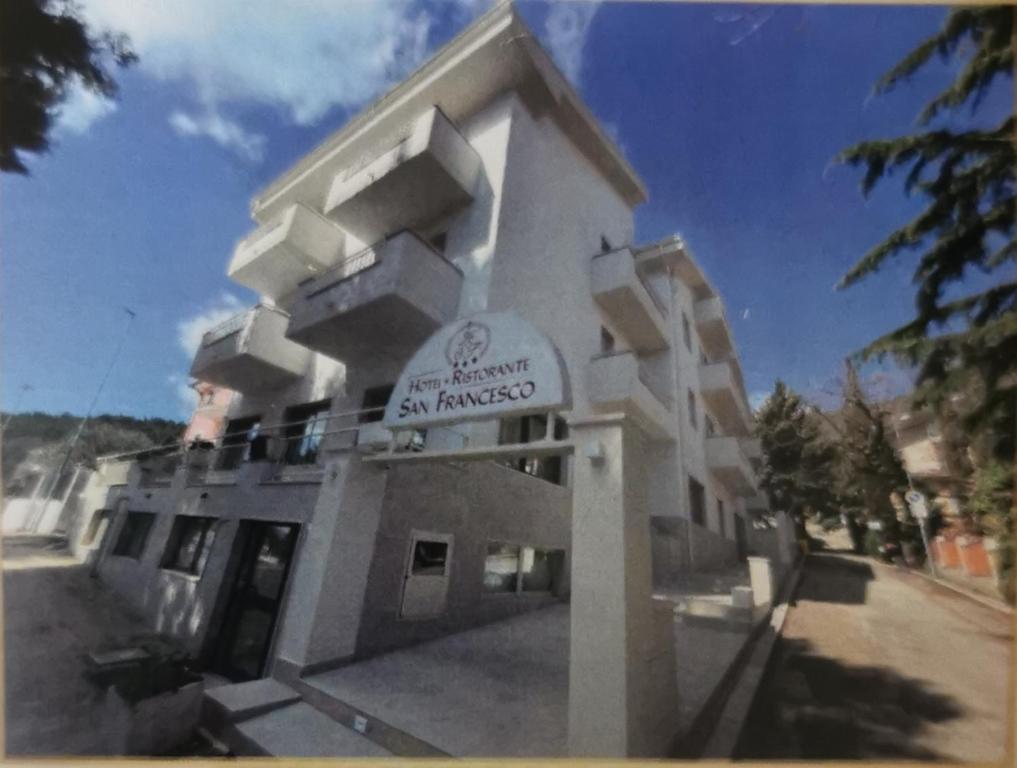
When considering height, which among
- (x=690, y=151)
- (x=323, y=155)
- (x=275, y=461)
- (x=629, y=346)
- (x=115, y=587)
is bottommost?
(x=115, y=587)

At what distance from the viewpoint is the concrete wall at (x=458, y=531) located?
4996 millimetres

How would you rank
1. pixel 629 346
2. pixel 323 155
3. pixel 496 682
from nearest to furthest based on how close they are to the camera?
pixel 496 682, pixel 323 155, pixel 629 346

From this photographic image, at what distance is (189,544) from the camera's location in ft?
26.2

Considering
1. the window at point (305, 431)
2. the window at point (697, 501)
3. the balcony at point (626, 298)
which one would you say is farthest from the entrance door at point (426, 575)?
the window at point (697, 501)

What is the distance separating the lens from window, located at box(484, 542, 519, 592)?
6.60 metres

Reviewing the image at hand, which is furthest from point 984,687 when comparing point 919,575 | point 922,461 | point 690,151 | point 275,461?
point 275,461

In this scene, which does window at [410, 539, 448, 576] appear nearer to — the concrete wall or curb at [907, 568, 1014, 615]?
the concrete wall

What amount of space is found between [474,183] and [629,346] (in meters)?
6.51

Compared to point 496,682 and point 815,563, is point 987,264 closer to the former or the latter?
point 496,682

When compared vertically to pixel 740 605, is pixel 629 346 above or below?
above

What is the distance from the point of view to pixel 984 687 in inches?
126

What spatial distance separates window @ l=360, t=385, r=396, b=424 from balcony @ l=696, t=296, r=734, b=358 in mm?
12587

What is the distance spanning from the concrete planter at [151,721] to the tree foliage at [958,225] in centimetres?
653

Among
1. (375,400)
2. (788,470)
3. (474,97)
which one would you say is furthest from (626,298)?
(788,470)
